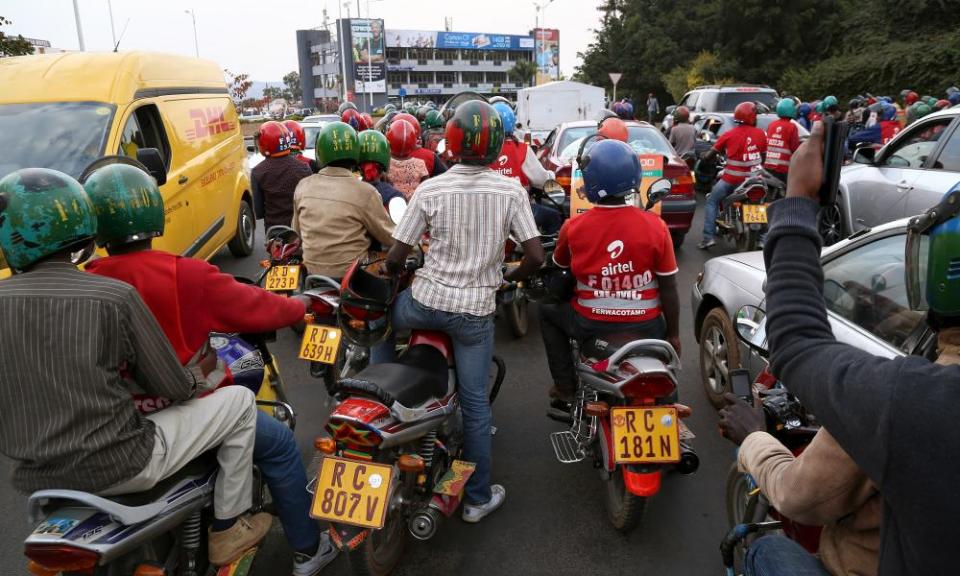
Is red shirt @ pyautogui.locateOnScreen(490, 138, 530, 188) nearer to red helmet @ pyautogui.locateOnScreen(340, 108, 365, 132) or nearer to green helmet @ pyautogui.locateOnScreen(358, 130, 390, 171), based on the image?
green helmet @ pyautogui.locateOnScreen(358, 130, 390, 171)

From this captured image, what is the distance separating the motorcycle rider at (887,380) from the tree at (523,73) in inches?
3205

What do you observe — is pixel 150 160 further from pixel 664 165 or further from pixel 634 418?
pixel 664 165

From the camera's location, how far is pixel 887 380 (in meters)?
1.17

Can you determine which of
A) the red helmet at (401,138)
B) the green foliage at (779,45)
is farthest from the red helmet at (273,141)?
the green foliage at (779,45)

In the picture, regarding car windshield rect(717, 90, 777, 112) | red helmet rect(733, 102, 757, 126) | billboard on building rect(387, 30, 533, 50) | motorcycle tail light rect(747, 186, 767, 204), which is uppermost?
billboard on building rect(387, 30, 533, 50)

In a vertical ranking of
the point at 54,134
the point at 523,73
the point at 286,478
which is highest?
the point at 523,73

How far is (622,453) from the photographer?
9.80ft

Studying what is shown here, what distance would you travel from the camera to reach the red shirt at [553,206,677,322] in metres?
3.25

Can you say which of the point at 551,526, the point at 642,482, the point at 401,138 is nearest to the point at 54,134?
the point at 401,138

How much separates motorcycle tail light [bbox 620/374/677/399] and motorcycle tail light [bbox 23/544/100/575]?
86.1 inches

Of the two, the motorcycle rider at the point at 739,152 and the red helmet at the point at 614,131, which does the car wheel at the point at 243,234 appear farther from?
the motorcycle rider at the point at 739,152

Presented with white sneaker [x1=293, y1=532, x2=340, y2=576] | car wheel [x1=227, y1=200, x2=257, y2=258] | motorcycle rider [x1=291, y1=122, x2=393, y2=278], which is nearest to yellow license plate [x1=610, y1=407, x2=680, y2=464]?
white sneaker [x1=293, y1=532, x2=340, y2=576]

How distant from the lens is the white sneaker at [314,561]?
9.71 ft

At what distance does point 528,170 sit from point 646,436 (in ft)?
12.3
